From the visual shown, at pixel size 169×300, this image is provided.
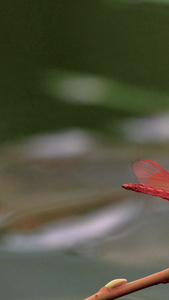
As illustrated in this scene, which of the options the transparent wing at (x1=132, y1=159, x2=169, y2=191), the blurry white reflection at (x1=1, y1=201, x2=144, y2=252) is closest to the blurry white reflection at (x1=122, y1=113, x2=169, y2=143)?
the blurry white reflection at (x1=1, y1=201, x2=144, y2=252)

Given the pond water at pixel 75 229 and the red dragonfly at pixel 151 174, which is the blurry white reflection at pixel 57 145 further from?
the red dragonfly at pixel 151 174

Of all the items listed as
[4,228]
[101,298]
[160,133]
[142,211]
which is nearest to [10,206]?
[4,228]

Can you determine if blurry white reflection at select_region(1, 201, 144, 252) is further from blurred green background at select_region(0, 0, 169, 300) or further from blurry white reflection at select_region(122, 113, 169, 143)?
blurry white reflection at select_region(122, 113, 169, 143)

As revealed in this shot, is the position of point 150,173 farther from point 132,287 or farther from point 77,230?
point 77,230

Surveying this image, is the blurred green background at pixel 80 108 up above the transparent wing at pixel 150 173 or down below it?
above

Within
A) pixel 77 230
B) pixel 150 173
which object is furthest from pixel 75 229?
pixel 150 173

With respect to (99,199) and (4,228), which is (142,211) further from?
(4,228)

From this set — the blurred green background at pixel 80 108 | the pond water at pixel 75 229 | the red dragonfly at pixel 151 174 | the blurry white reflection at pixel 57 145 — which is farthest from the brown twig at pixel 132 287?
the blurry white reflection at pixel 57 145

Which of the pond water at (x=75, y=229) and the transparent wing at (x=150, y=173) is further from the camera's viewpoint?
the pond water at (x=75, y=229)
